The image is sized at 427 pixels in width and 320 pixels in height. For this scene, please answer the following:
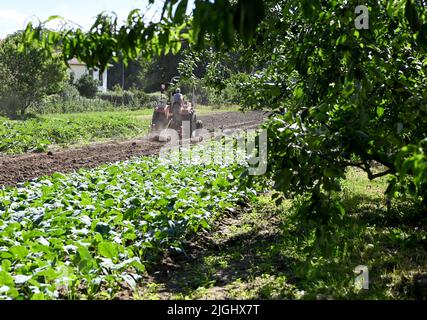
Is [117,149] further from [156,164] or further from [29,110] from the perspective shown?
[29,110]

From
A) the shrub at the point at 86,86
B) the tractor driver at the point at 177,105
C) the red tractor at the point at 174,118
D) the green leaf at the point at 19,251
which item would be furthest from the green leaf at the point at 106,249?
the shrub at the point at 86,86

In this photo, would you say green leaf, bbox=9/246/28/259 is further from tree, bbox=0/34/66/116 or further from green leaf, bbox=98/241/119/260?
tree, bbox=0/34/66/116

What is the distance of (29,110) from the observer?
92.0 feet

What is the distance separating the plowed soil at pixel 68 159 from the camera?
1049 cm

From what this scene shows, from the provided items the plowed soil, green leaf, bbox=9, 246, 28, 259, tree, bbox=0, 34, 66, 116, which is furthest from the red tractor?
green leaf, bbox=9, 246, 28, 259

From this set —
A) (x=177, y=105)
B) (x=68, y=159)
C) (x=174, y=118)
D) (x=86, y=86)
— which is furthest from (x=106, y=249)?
(x=86, y=86)

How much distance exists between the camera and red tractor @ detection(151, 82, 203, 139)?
16.1 meters

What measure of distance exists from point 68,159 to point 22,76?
14.1 metres

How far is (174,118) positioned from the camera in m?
16.2

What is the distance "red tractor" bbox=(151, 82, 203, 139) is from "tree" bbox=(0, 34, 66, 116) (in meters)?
9.88

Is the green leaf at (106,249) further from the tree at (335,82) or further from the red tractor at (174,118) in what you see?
the red tractor at (174,118)

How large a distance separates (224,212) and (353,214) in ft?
5.48

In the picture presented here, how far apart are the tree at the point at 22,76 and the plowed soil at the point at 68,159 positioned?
1055 centimetres
